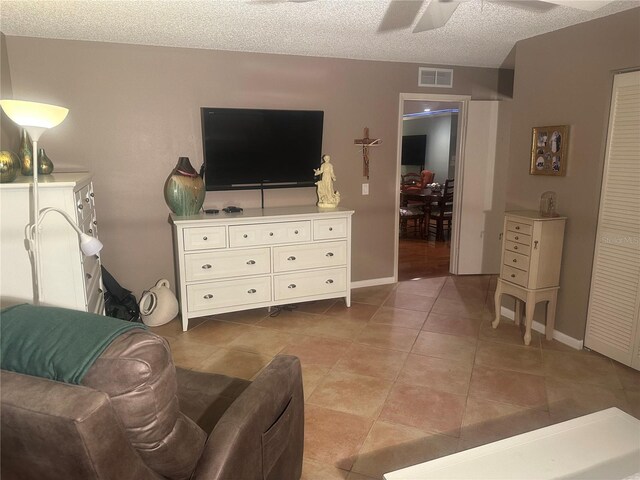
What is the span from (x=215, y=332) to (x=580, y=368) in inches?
107

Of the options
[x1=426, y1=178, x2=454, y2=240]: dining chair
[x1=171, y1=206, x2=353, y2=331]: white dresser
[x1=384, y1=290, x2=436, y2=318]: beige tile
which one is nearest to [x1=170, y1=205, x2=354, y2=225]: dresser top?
[x1=171, y1=206, x2=353, y2=331]: white dresser

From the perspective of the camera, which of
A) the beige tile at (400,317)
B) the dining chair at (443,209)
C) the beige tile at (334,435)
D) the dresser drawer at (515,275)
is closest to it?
the beige tile at (334,435)

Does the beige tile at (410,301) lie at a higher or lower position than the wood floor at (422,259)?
lower

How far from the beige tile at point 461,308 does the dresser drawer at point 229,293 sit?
5.27ft

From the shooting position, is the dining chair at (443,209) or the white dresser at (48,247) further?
the dining chair at (443,209)

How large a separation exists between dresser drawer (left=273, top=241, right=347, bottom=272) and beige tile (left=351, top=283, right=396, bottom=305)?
546 mm

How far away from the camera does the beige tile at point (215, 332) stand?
342 cm

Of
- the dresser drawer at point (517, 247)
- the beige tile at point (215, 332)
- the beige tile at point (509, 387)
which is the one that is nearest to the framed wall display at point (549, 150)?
the dresser drawer at point (517, 247)

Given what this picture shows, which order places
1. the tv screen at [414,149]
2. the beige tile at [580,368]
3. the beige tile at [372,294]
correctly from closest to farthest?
the beige tile at [580,368] → the beige tile at [372,294] → the tv screen at [414,149]

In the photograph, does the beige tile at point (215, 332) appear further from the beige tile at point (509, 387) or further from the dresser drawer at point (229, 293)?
the beige tile at point (509, 387)

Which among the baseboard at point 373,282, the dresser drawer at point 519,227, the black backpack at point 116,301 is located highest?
the dresser drawer at point 519,227

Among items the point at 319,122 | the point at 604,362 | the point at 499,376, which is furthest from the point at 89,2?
the point at 604,362

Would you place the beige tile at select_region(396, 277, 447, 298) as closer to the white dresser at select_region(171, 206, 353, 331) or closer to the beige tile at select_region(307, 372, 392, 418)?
the white dresser at select_region(171, 206, 353, 331)

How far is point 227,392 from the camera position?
181 centimetres
